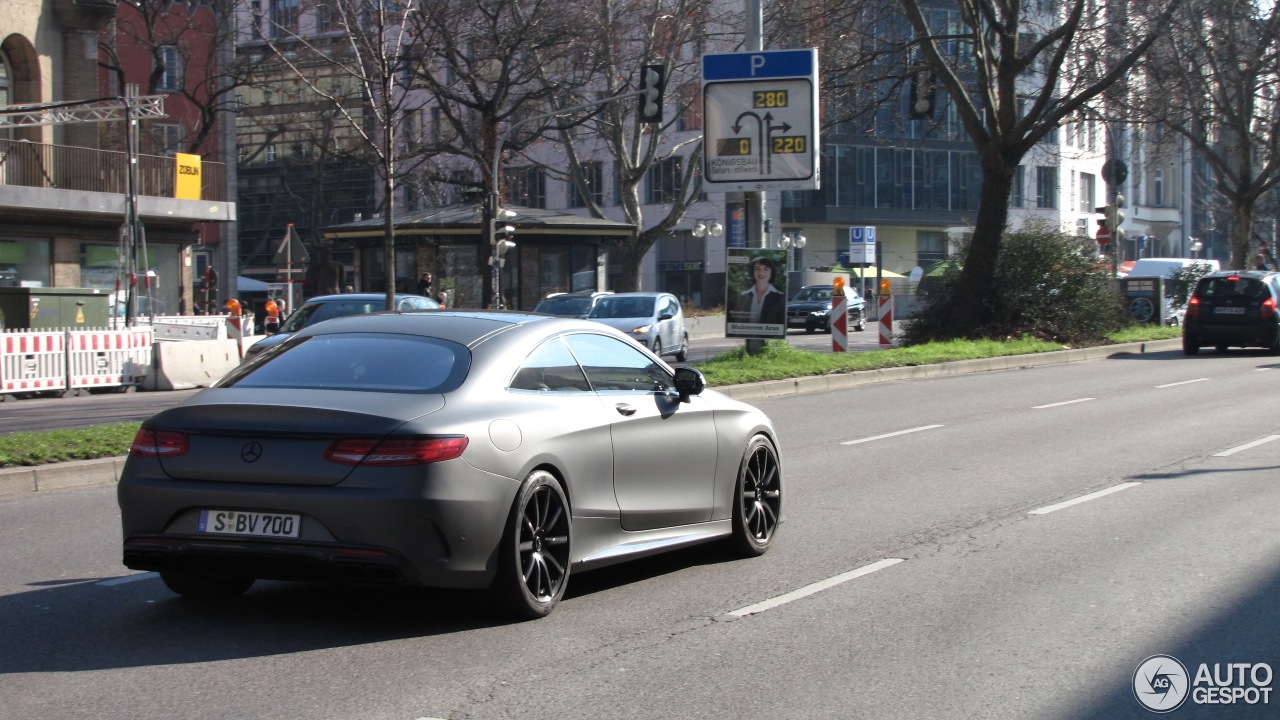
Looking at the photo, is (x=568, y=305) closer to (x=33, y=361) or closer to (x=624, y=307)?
(x=624, y=307)

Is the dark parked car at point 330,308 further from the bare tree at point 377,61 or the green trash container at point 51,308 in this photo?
the green trash container at point 51,308

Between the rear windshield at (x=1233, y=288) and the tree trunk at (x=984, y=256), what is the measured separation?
13.8 feet

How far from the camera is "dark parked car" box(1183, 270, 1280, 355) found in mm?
28219

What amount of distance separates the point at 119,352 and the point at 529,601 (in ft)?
64.0

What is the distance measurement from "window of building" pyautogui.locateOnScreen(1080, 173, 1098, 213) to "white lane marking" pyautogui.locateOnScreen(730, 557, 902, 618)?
79.6 metres

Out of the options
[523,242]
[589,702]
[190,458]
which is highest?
[523,242]

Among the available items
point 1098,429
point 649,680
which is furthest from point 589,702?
point 1098,429

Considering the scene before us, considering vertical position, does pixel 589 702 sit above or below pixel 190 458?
below

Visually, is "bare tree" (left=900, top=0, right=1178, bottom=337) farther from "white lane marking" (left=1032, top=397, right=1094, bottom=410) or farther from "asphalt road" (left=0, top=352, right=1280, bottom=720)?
"asphalt road" (left=0, top=352, right=1280, bottom=720)

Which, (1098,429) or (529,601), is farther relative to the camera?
(1098,429)

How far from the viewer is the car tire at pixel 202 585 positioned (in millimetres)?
6746

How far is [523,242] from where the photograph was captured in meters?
47.2

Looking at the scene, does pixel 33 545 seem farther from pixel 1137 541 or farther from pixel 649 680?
pixel 1137 541

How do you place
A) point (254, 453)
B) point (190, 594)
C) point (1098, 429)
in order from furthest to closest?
point (1098, 429) < point (190, 594) < point (254, 453)
